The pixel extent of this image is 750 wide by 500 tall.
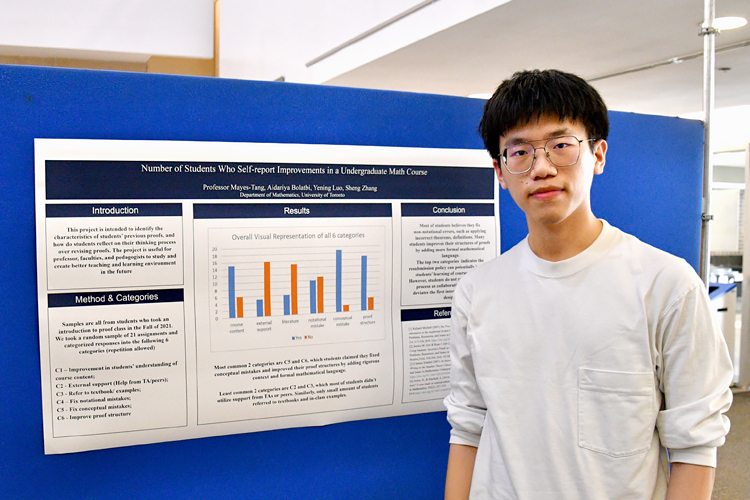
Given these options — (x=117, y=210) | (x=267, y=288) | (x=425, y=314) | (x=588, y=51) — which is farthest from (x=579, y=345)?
(x=588, y=51)

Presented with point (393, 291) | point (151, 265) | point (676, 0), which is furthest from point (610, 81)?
point (151, 265)

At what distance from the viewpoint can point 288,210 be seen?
1.18 metres

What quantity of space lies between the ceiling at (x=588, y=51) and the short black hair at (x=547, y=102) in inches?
103

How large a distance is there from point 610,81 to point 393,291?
16.3 ft

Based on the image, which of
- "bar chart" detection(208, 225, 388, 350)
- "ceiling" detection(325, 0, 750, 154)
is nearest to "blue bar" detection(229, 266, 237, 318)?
"bar chart" detection(208, 225, 388, 350)

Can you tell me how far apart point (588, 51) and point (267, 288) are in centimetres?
409

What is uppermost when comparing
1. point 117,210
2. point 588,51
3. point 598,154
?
point 588,51

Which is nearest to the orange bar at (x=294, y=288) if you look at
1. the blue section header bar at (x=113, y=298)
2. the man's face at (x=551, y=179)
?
the blue section header bar at (x=113, y=298)

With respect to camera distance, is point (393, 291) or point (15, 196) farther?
point (393, 291)

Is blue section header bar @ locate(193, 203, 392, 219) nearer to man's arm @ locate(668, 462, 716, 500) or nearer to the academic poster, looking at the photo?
the academic poster

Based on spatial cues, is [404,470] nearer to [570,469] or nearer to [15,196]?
[570,469]

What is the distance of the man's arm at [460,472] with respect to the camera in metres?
1.13

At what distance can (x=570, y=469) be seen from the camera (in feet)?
3.27

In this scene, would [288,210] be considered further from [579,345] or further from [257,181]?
[579,345]
